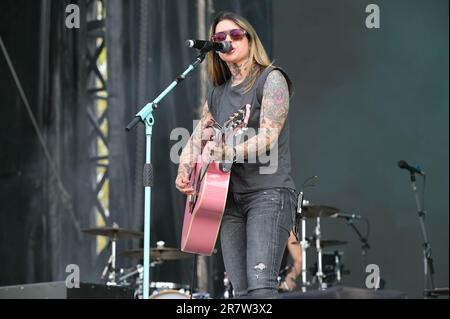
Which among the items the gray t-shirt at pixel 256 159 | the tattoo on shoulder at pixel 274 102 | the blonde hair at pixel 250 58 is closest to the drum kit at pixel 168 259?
the blonde hair at pixel 250 58

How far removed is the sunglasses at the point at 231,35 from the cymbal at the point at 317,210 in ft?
11.8

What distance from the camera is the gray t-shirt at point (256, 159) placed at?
3051mm

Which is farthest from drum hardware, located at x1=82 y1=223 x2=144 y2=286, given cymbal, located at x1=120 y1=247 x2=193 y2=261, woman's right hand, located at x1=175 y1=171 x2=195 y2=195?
woman's right hand, located at x1=175 y1=171 x2=195 y2=195

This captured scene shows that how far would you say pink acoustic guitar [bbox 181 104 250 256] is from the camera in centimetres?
312

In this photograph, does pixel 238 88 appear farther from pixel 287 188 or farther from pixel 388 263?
pixel 388 263

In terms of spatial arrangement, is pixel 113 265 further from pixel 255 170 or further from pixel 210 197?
pixel 255 170

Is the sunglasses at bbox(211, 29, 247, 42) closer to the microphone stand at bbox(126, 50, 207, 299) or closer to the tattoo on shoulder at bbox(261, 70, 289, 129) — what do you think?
the microphone stand at bbox(126, 50, 207, 299)

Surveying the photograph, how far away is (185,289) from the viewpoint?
6.55 m

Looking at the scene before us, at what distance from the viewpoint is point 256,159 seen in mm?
3053

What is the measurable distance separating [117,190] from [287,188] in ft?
14.0

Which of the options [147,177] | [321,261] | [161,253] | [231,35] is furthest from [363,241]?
[231,35]

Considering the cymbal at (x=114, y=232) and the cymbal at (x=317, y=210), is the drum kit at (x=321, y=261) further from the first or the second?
the cymbal at (x=114, y=232)

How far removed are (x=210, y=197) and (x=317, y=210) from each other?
3891 mm
